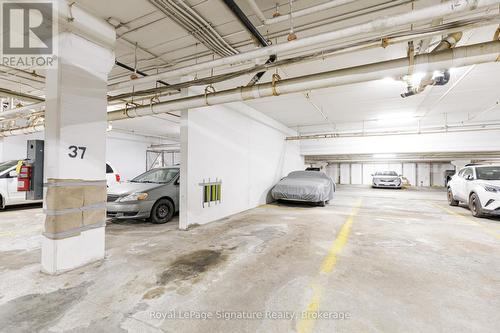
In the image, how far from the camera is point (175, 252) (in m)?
3.30

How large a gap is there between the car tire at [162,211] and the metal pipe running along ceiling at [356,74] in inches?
77.6

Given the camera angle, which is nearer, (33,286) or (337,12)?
(33,286)

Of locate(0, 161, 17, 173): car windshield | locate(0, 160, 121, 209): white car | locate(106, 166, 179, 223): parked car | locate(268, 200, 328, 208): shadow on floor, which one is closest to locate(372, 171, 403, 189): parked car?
locate(268, 200, 328, 208): shadow on floor

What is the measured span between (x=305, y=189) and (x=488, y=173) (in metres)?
4.57

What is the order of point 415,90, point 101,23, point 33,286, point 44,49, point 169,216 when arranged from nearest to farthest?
point 33,286 → point 101,23 → point 44,49 → point 415,90 → point 169,216

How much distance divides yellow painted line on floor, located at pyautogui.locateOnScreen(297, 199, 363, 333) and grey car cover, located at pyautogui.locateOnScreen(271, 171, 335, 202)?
6.63 ft

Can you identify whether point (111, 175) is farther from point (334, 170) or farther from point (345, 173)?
point (345, 173)

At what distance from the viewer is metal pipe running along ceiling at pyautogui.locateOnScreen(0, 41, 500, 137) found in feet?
8.17

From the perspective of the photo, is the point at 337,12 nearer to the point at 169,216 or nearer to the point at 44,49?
the point at 44,49

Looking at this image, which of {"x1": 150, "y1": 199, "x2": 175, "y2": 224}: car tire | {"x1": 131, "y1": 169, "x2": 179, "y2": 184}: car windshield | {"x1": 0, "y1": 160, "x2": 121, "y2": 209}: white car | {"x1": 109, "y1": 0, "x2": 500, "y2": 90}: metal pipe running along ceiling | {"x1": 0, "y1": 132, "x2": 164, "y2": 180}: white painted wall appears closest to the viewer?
{"x1": 109, "y1": 0, "x2": 500, "y2": 90}: metal pipe running along ceiling

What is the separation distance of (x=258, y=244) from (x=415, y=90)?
3.86 meters

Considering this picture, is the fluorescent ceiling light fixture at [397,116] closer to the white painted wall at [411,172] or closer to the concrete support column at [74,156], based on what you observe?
the concrete support column at [74,156]

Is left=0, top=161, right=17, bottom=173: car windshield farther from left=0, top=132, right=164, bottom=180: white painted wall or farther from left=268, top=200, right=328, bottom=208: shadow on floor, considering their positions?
left=268, top=200, right=328, bottom=208: shadow on floor

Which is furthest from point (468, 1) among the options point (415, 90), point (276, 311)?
point (276, 311)
